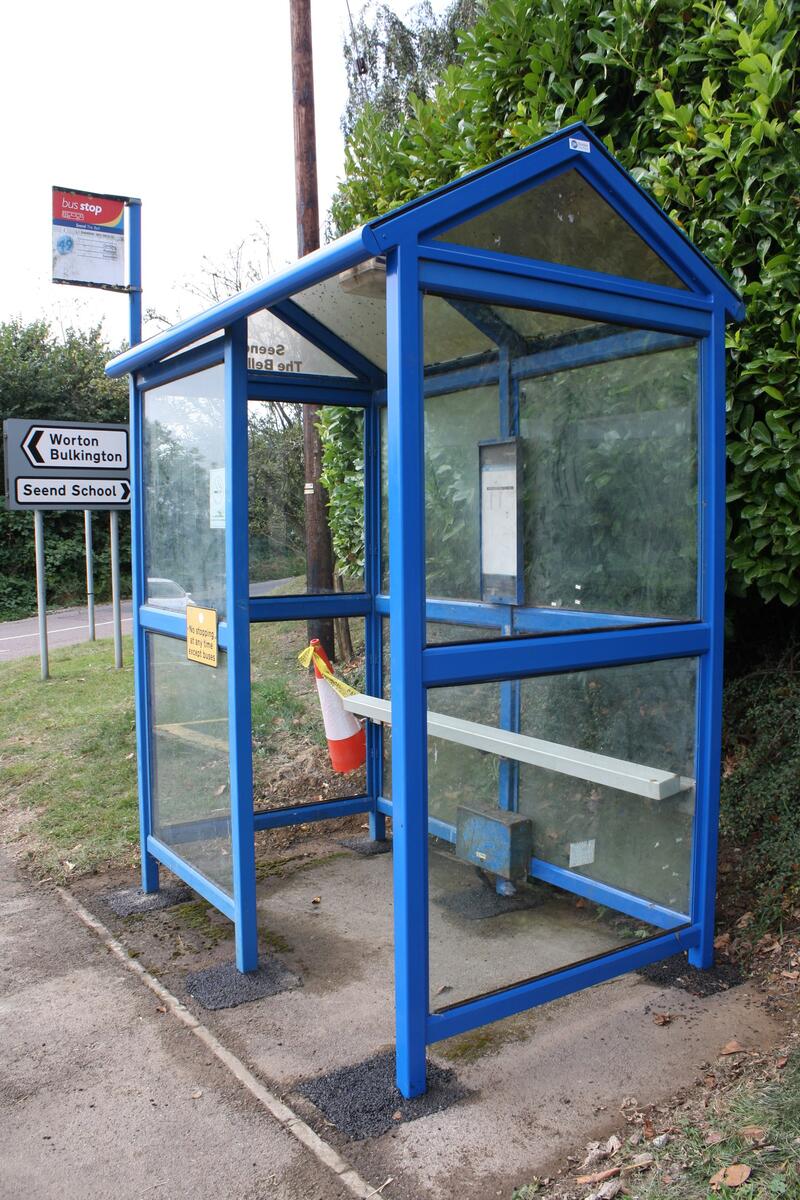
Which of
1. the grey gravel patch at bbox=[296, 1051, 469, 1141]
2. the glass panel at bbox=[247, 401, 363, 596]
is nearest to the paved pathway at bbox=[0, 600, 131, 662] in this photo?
the glass panel at bbox=[247, 401, 363, 596]

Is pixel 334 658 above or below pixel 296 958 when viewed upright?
above

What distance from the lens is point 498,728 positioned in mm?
4016

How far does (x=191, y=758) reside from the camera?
4191 mm

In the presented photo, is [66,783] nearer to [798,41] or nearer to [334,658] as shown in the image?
[334,658]

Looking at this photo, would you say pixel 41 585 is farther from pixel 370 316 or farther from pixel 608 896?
pixel 608 896

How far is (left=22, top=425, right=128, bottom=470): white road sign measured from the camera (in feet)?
24.7

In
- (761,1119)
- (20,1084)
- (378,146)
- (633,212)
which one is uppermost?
(378,146)

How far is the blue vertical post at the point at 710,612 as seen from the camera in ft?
11.4

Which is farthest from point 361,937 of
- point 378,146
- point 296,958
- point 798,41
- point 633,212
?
point 378,146

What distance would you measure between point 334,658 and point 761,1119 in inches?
174

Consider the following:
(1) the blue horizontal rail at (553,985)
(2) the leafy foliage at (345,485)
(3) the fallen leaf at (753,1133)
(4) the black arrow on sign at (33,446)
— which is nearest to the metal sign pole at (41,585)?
(4) the black arrow on sign at (33,446)

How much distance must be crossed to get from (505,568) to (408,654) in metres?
1.32

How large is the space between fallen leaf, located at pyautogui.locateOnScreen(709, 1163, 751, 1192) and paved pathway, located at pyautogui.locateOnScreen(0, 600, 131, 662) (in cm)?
1133

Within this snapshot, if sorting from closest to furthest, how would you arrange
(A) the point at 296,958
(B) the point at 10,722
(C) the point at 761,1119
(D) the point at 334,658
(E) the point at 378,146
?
1. (C) the point at 761,1119
2. (A) the point at 296,958
3. (E) the point at 378,146
4. (D) the point at 334,658
5. (B) the point at 10,722
